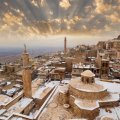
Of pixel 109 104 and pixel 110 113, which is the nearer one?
pixel 110 113

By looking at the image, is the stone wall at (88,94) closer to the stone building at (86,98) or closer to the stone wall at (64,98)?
the stone building at (86,98)

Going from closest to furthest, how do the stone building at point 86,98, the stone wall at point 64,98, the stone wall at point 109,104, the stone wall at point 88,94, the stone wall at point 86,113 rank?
the stone wall at point 86,113
the stone building at point 86,98
the stone wall at point 109,104
the stone wall at point 88,94
the stone wall at point 64,98

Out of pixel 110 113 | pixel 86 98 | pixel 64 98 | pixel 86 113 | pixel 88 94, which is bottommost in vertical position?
pixel 110 113

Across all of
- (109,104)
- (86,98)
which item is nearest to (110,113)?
(109,104)

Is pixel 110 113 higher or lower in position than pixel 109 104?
lower

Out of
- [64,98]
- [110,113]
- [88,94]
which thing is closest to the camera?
[110,113]

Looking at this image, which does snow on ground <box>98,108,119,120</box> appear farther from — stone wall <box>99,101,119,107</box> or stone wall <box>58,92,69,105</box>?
stone wall <box>58,92,69,105</box>

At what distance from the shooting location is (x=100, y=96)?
17.3 m

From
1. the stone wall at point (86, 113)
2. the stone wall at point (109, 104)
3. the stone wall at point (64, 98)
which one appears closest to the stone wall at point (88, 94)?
the stone wall at point (109, 104)

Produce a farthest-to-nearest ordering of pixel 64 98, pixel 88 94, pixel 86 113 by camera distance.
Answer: pixel 64 98
pixel 88 94
pixel 86 113

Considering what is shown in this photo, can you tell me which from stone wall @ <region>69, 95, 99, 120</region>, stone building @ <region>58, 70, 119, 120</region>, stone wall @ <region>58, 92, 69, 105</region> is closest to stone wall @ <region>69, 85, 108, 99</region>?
stone building @ <region>58, 70, 119, 120</region>

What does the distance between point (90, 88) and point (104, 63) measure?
1333 centimetres

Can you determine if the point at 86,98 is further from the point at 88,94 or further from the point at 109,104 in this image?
the point at 109,104

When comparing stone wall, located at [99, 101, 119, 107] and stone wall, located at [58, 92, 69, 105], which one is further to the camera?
stone wall, located at [58, 92, 69, 105]
